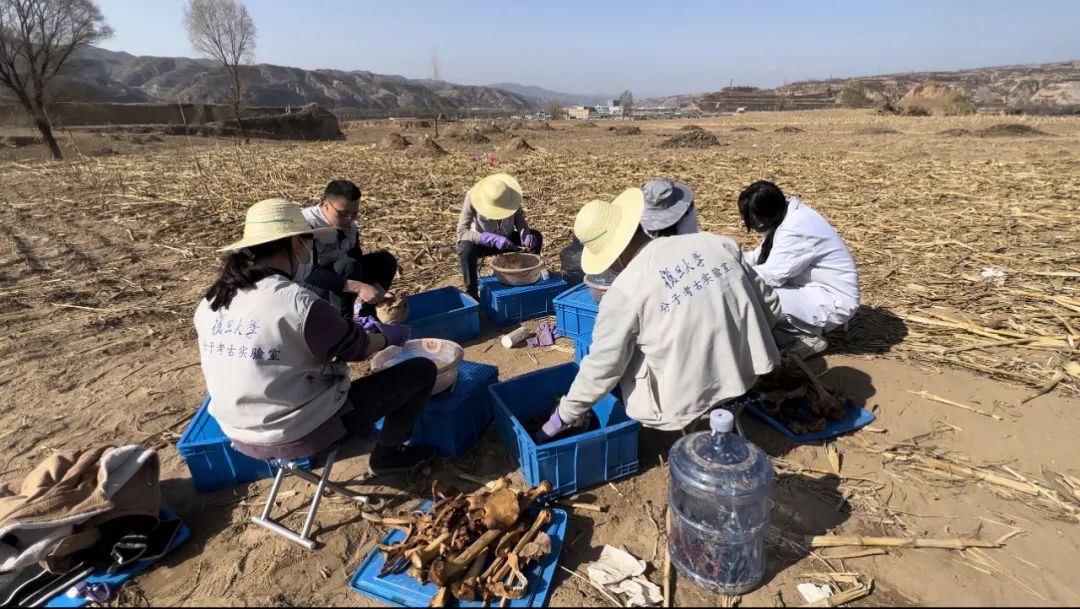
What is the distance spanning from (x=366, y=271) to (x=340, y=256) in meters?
0.46

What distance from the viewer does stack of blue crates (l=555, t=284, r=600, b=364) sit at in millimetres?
4254

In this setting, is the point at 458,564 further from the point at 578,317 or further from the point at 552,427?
the point at 578,317

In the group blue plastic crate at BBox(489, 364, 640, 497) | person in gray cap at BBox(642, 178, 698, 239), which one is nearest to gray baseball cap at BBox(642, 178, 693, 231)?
person in gray cap at BBox(642, 178, 698, 239)

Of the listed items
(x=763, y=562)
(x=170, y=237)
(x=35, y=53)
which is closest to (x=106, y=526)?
(x=763, y=562)

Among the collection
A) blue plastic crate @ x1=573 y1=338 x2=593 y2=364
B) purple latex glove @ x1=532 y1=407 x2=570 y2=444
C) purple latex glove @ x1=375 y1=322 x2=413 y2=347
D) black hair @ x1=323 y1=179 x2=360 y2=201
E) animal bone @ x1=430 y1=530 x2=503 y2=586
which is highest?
black hair @ x1=323 y1=179 x2=360 y2=201

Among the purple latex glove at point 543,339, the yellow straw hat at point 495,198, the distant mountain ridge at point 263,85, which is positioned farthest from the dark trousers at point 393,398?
the distant mountain ridge at point 263,85

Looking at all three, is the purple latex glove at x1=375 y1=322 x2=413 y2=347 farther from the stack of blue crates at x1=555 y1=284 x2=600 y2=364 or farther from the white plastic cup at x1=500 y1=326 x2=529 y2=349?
the white plastic cup at x1=500 y1=326 x2=529 y2=349

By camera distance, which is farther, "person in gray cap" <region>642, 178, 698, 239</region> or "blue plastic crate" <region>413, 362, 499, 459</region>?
"person in gray cap" <region>642, 178, 698, 239</region>

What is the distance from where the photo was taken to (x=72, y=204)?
34.2ft

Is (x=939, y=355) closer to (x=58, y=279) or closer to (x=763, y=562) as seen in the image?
(x=763, y=562)

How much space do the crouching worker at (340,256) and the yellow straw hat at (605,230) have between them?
6.27 ft

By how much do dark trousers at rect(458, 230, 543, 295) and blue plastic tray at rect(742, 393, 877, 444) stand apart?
9.48 feet

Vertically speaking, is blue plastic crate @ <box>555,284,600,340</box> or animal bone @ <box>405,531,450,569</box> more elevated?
blue plastic crate @ <box>555,284,600,340</box>

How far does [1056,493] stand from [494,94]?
14855 cm
